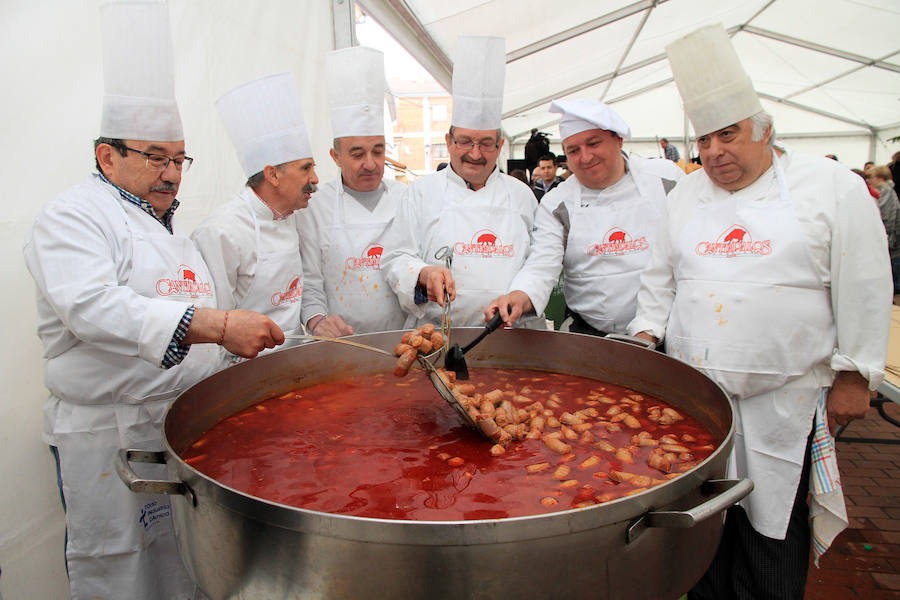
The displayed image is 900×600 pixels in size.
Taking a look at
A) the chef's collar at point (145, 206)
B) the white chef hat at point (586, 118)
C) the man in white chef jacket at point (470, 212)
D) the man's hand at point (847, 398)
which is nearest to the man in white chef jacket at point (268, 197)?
the chef's collar at point (145, 206)

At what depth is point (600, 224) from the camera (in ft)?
8.72

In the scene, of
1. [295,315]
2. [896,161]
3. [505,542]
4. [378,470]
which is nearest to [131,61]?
[295,315]

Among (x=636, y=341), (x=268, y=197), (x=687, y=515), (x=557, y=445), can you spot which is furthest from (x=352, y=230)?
(x=687, y=515)

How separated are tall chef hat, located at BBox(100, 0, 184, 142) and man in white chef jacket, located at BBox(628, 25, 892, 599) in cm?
181

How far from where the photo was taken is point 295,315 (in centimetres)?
239

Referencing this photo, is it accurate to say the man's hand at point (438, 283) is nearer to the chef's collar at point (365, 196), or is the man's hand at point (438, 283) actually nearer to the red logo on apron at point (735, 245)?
the chef's collar at point (365, 196)

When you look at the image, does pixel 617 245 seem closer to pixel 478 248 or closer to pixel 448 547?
pixel 478 248

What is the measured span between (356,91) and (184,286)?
1.43 m

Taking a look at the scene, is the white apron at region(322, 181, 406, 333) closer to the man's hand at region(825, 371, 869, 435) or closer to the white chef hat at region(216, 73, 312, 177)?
the white chef hat at region(216, 73, 312, 177)

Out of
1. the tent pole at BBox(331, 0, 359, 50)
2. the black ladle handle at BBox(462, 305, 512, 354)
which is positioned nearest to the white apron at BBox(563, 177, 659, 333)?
the black ladle handle at BBox(462, 305, 512, 354)

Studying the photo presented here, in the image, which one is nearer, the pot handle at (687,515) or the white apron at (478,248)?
the pot handle at (687,515)

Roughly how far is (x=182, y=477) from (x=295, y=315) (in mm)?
1240

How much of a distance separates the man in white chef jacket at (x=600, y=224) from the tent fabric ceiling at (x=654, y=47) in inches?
85.8

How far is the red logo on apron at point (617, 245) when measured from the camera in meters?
2.60
